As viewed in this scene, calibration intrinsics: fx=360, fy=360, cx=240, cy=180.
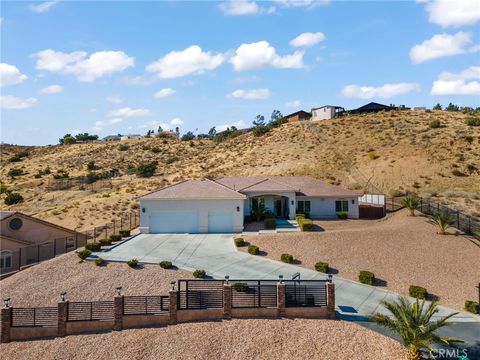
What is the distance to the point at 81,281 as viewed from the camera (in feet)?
81.5

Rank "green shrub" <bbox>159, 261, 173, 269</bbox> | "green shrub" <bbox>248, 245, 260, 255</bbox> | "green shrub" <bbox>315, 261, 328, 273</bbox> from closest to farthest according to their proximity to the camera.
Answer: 1. "green shrub" <bbox>315, 261, 328, 273</bbox>
2. "green shrub" <bbox>159, 261, 173, 269</bbox>
3. "green shrub" <bbox>248, 245, 260, 255</bbox>

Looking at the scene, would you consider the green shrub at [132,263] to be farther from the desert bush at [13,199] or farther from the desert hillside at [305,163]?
the desert bush at [13,199]

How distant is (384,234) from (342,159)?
4260 centimetres

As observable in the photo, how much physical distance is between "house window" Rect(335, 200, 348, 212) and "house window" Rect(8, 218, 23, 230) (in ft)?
109

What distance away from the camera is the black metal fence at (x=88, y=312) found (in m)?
19.0

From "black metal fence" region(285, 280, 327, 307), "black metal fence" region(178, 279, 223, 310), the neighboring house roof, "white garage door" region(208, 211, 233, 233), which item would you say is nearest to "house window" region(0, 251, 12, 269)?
the neighboring house roof

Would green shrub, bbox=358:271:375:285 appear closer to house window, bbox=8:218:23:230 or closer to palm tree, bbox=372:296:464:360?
palm tree, bbox=372:296:464:360

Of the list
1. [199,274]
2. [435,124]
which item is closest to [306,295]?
[199,274]

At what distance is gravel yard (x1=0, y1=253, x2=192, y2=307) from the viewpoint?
22.9 m

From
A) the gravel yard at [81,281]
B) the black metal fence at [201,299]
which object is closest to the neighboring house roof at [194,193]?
the gravel yard at [81,281]

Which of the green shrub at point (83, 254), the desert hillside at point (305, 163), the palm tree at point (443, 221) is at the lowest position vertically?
the green shrub at point (83, 254)

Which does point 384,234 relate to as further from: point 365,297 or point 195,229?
point 195,229

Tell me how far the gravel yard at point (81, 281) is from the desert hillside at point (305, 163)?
25905 mm

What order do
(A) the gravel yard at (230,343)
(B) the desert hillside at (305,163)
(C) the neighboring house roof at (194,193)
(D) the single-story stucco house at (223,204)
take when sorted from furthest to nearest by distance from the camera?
(B) the desert hillside at (305,163)
(D) the single-story stucco house at (223,204)
(C) the neighboring house roof at (194,193)
(A) the gravel yard at (230,343)
